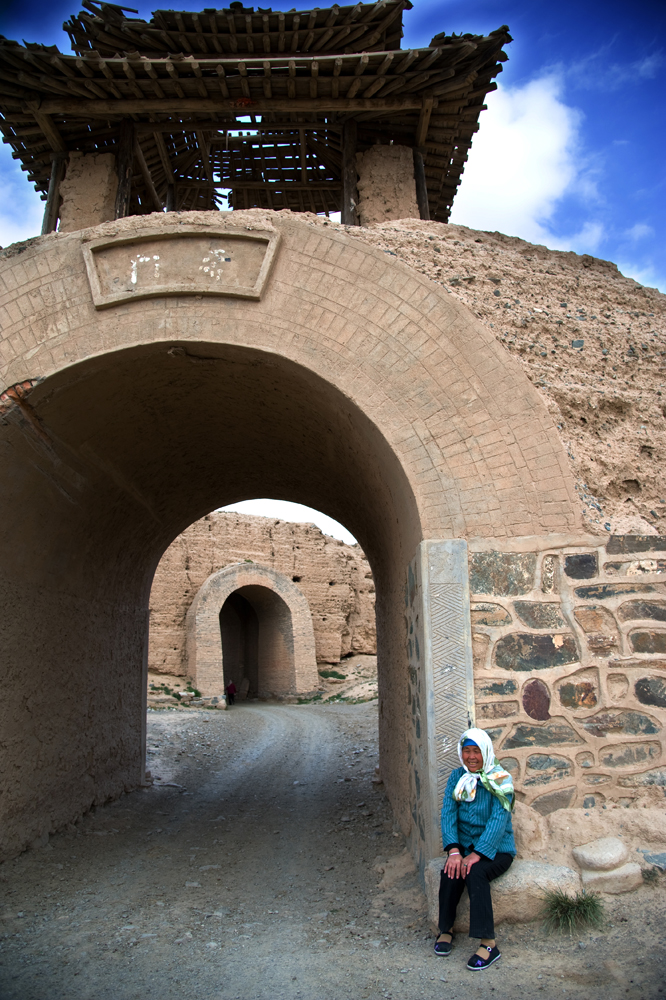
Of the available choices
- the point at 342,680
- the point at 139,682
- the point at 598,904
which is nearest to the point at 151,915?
the point at 598,904

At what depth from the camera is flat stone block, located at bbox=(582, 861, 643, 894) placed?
3293mm

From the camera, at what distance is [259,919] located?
393cm

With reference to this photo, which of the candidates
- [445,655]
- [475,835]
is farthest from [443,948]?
[445,655]

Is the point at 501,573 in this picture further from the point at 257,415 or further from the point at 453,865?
the point at 257,415

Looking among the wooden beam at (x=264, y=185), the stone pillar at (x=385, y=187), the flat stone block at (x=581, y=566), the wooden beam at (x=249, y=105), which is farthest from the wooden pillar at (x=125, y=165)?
the flat stone block at (x=581, y=566)

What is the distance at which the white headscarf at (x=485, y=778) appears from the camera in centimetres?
328

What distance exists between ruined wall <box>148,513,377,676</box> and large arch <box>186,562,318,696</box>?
64 centimetres

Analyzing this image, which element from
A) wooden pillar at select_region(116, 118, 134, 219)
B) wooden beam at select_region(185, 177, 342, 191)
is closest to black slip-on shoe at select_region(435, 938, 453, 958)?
wooden pillar at select_region(116, 118, 134, 219)

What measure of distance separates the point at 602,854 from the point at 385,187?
7123 millimetres

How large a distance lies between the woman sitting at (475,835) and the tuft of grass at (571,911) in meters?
0.29

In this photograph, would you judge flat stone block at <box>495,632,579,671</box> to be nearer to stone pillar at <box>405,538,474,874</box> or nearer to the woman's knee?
stone pillar at <box>405,538,474,874</box>

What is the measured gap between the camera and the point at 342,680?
1986 centimetres

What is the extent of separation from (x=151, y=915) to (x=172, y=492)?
4.29m

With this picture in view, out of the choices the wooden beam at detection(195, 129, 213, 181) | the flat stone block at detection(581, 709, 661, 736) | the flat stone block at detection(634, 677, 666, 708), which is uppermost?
the wooden beam at detection(195, 129, 213, 181)
